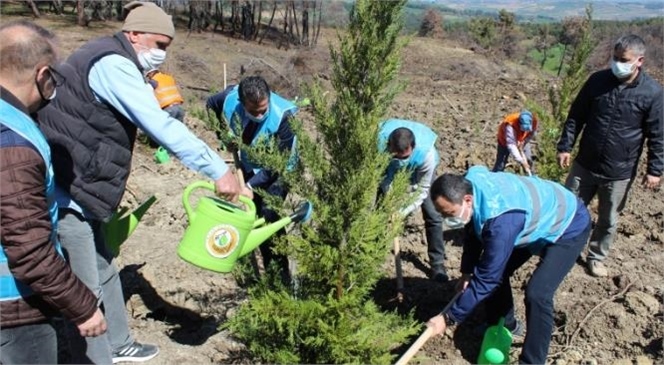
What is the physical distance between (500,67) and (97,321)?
23172 mm

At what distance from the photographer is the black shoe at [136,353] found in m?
3.49

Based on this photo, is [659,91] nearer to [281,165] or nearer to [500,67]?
[281,165]

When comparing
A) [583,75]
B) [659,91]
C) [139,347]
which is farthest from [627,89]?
[139,347]

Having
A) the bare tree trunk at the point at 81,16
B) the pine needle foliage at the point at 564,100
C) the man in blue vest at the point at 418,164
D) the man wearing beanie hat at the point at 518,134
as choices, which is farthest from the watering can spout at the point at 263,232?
the bare tree trunk at the point at 81,16

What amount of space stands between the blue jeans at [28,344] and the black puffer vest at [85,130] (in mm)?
788

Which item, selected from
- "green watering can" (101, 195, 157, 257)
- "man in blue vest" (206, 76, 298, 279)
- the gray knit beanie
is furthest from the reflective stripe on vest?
the gray knit beanie

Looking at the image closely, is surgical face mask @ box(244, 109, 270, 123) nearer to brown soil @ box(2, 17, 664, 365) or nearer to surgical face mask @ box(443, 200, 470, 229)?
brown soil @ box(2, 17, 664, 365)

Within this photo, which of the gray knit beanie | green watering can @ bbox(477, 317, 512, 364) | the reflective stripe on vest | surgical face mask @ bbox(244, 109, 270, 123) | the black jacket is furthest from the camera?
the reflective stripe on vest

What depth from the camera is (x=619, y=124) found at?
4688 mm

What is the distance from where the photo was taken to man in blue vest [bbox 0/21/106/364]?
1865 millimetres

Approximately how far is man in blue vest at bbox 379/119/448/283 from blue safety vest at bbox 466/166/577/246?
0.39 metres

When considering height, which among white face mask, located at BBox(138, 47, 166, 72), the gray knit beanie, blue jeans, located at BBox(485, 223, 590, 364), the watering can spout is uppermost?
the gray knit beanie

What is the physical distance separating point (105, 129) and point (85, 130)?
89mm

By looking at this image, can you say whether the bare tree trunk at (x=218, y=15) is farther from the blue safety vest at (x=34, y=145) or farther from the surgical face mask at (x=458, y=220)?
the blue safety vest at (x=34, y=145)
